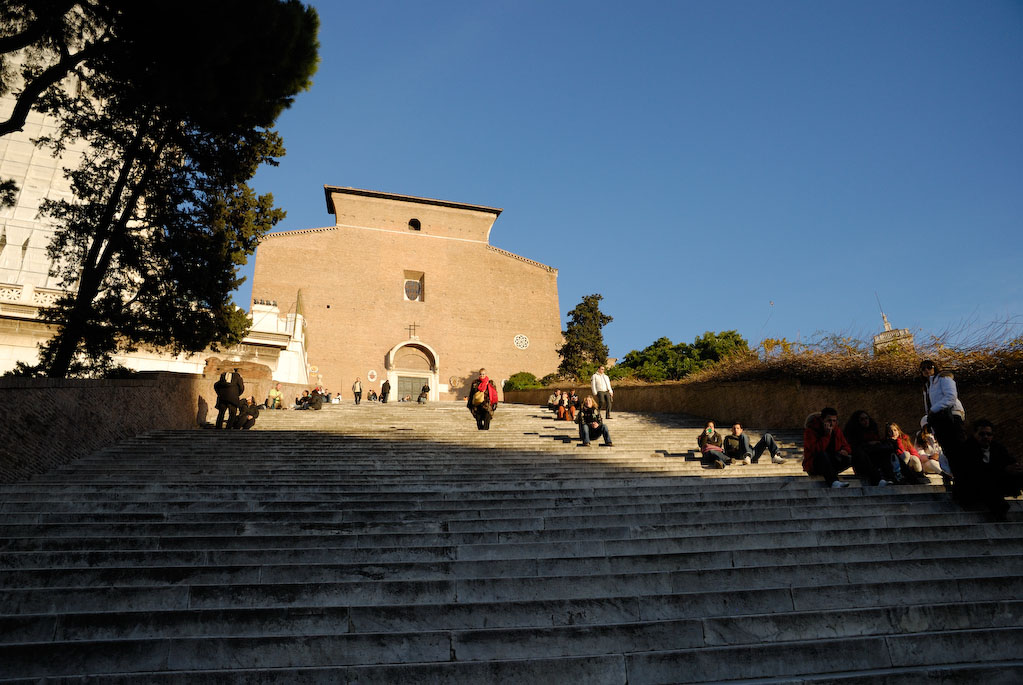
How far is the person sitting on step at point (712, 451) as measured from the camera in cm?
775

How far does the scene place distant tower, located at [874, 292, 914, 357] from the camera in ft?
33.4

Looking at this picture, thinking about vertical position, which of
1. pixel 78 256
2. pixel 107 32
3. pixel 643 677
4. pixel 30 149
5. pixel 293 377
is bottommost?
pixel 643 677

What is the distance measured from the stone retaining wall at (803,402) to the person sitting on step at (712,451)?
3.57 meters

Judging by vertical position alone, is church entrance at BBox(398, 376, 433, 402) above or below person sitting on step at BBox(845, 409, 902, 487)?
above

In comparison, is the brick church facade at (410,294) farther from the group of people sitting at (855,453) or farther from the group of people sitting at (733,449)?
the group of people sitting at (855,453)

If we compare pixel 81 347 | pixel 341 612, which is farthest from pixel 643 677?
pixel 81 347

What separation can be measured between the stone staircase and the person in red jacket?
1.10 ft

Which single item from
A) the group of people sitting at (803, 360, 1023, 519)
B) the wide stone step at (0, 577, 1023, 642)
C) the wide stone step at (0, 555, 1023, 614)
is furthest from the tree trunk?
the group of people sitting at (803, 360, 1023, 519)

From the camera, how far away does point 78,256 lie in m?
8.80

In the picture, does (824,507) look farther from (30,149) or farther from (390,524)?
(30,149)

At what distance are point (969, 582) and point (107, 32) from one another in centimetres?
1000

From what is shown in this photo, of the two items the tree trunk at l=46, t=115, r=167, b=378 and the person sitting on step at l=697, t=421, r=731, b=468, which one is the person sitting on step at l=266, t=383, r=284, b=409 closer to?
the tree trunk at l=46, t=115, r=167, b=378

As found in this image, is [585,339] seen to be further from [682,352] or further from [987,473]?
[987,473]

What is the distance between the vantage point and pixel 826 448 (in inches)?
234
